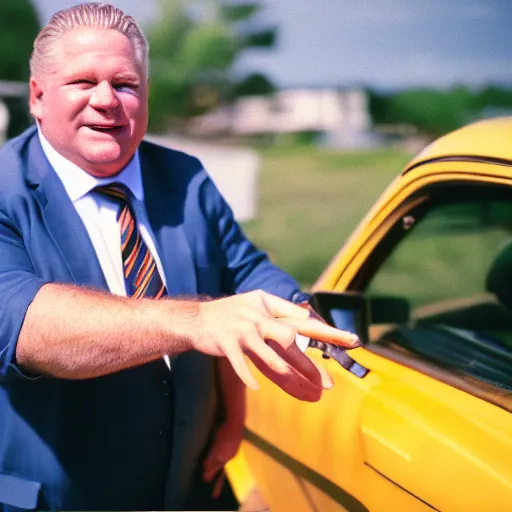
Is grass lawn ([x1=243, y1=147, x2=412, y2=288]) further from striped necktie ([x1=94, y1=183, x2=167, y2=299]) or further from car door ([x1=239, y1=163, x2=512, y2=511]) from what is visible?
striped necktie ([x1=94, y1=183, x2=167, y2=299])

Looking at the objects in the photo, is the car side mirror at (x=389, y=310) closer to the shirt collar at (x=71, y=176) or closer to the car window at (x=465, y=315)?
the car window at (x=465, y=315)

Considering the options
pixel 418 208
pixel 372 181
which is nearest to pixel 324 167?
pixel 372 181

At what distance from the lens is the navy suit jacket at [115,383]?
5.08ft

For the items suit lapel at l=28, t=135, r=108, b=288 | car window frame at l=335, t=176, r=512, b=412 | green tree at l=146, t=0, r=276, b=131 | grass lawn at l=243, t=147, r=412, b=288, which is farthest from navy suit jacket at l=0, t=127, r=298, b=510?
green tree at l=146, t=0, r=276, b=131

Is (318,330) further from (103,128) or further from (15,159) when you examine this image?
(15,159)

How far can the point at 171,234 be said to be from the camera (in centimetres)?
173

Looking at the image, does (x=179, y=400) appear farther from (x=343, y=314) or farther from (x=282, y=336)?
(x=282, y=336)

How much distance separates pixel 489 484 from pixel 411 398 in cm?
32

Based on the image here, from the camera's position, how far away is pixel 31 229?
1.51 m

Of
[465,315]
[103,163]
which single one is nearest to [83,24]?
[103,163]

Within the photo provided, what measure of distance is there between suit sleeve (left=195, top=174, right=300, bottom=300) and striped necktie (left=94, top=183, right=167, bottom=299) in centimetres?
20

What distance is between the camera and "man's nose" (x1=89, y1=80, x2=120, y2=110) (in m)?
1.53

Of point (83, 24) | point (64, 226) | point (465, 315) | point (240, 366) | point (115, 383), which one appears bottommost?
point (465, 315)

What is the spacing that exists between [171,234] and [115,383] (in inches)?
14.8
